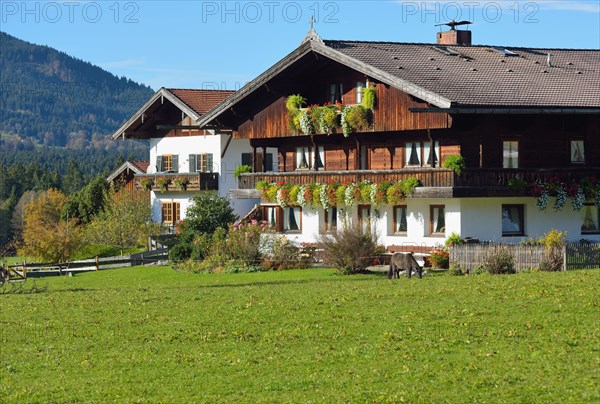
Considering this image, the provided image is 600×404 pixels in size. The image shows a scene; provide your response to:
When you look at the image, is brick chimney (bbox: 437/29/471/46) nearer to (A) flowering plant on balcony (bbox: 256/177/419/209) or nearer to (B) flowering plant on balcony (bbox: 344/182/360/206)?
(A) flowering plant on balcony (bbox: 256/177/419/209)

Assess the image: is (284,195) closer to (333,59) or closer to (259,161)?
(333,59)

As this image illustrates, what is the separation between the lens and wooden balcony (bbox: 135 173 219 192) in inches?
2633

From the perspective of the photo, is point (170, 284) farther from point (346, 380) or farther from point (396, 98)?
point (346, 380)

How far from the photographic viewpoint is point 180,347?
76.8ft

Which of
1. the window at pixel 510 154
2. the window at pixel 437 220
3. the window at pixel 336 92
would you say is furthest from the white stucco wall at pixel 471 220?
the window at pixel 336 92

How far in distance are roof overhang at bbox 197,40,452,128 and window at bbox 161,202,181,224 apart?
16030mm

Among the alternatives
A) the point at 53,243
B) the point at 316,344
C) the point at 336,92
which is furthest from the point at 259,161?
the point at 316,344

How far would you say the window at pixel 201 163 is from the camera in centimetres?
6825

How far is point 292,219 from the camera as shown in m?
54.4

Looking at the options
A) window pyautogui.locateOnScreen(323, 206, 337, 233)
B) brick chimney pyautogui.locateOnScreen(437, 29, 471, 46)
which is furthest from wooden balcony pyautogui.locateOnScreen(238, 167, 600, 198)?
brick chimney pyautogui.locateOnScreen(437, 29, 471, 46)

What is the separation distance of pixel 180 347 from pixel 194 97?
46582mm

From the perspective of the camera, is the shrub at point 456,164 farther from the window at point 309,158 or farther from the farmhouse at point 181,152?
the farmhouse at point 181,152

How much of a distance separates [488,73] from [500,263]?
11789mm

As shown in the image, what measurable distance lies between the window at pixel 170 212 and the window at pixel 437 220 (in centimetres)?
2660
